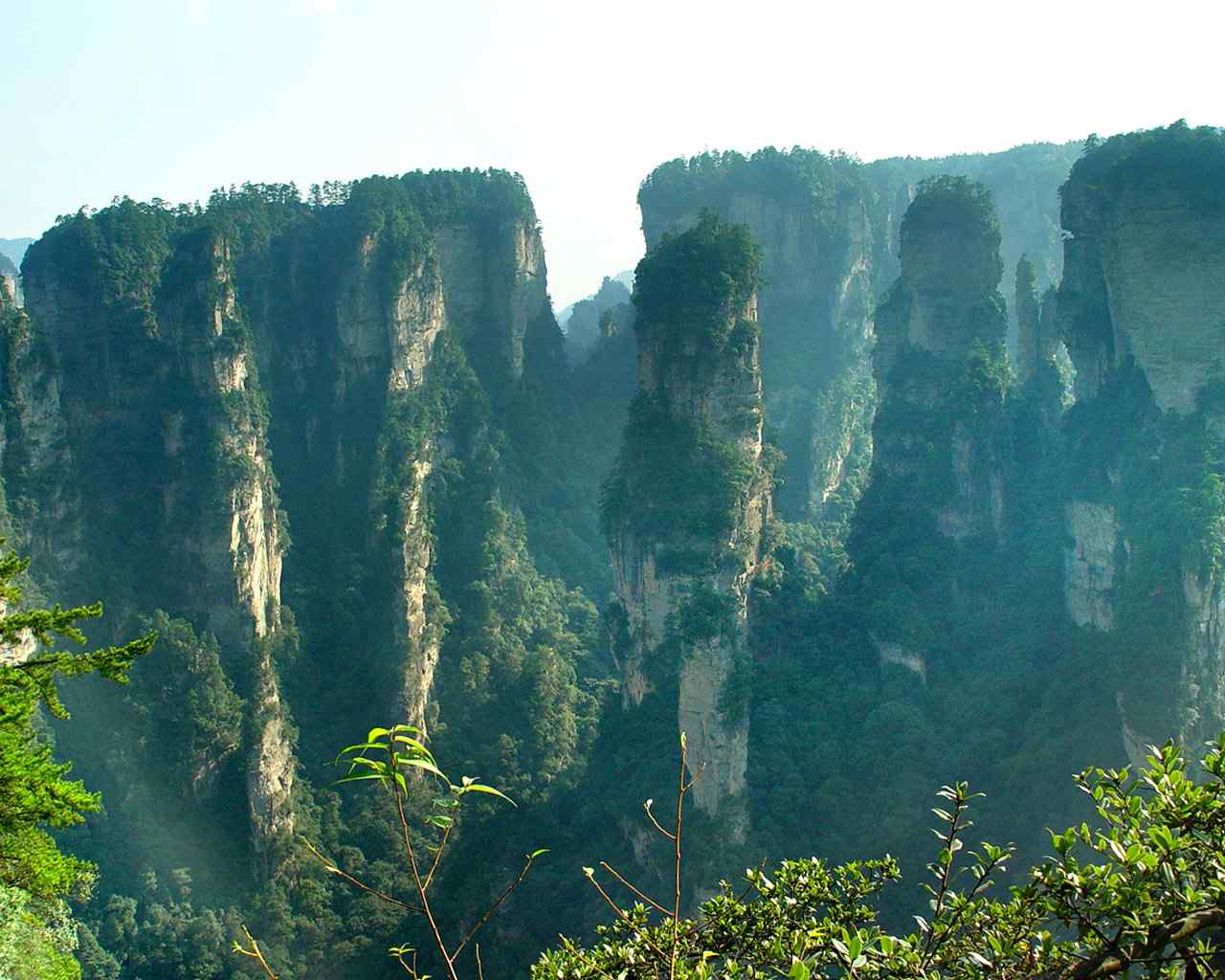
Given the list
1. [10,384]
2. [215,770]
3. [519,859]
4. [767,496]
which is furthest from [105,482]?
[767,496]

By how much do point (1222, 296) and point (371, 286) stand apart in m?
24.3

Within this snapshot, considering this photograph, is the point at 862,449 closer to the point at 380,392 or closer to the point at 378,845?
the point at 380,392

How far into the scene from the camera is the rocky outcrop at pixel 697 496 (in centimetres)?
2447

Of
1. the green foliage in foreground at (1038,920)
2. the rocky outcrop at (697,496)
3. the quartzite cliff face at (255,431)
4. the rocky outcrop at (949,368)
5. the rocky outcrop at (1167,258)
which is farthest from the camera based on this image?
the rocky outcrop at (949,368)

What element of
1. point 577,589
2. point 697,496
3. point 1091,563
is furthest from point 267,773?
point 1091,563

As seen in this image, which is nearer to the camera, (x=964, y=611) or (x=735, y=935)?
(x=735, y=935)

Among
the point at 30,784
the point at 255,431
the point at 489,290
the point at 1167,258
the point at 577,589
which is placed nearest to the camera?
the point at 30,784

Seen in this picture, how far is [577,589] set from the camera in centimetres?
3831

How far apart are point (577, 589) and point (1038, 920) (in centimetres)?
3328

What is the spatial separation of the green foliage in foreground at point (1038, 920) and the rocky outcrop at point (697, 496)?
18208 millimetres

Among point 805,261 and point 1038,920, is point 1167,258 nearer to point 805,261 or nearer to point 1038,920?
point 1038,920

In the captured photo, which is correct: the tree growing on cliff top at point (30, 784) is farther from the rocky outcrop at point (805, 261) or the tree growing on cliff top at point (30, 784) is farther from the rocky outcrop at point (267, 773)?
the rocky outcrop at point (805, 261)

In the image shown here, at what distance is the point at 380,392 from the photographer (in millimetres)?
35219

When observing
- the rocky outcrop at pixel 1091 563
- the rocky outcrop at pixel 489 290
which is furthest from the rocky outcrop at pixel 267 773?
the rocky outcrop at pixel 1091 563
